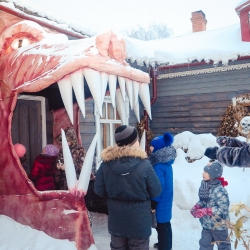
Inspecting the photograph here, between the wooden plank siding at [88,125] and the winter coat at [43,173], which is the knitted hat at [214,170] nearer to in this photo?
the winter coat at [43,173]

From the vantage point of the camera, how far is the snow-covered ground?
313 cm

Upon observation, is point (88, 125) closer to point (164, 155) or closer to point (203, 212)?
point (164, 155)

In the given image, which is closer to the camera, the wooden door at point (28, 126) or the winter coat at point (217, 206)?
the winter coat at point (217, 206)

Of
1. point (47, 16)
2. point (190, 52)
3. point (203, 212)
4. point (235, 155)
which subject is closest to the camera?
point (235, 155)

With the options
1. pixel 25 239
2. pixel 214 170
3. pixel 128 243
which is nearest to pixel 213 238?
pixel 214 170

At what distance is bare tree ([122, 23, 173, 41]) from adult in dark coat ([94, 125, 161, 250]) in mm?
32237

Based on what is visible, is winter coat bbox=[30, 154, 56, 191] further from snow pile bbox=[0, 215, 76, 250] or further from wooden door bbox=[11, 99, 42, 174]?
wooden door bbox=[11, 99, 42, 174]

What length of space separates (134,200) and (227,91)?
604 cm

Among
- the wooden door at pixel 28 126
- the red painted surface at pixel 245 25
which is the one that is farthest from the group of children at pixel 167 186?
the red painted surface at pixel 245 25

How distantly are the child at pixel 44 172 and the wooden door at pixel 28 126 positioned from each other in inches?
49.3

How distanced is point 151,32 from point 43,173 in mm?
31977

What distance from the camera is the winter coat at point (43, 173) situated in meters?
3.70

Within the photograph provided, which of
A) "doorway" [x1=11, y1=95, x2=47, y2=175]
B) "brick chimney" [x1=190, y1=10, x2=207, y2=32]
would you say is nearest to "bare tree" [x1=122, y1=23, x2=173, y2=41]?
"brick chimney" [x1=190, y1=10, x2=207, y2=32]

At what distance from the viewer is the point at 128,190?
244cm
